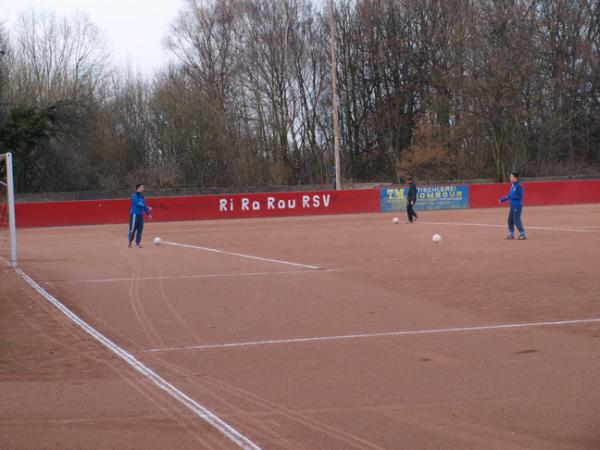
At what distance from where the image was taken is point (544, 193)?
45344 mm

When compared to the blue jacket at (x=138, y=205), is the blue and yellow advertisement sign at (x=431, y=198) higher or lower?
lower

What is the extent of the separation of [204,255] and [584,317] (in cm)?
1175

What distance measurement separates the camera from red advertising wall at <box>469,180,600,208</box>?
4516 cm

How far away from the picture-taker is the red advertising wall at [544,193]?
45.2 metres

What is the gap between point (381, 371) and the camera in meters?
7.85

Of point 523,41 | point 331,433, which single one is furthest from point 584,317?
point 523,41

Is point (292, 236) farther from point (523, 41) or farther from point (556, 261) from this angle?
point (523, 41)

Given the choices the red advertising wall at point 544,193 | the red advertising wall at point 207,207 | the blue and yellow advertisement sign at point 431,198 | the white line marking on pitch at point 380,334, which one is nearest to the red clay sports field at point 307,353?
the white line marking on pitch at point 380,334

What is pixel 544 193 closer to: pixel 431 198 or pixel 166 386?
pixel 431 198

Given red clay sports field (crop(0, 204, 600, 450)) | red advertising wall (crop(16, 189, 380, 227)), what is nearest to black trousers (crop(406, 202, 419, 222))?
red advertising wall (crop(16, 189, 380, 227))

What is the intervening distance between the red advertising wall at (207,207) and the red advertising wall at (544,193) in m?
5.98

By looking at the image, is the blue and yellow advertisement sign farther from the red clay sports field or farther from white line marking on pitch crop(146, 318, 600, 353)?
white line marking on pitch crop(146, 318, 600, 353)

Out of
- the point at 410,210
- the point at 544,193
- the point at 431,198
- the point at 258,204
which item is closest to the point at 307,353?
the point at 410,210

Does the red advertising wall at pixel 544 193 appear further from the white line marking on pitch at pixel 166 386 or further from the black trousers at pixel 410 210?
the white line marking on pitch at pixel 166 386
